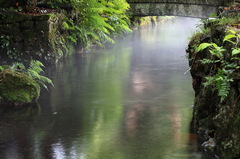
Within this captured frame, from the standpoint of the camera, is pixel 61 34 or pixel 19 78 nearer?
pixel 19 78

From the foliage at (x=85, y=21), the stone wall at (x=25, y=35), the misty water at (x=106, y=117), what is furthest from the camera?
the foliage at (x=85, y=21)

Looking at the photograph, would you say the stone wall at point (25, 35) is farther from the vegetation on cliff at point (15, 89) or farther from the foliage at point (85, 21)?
the vegetation on cliff at point (15, 89)

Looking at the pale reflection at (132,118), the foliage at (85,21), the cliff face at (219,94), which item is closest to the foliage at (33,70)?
the pale reflection at (132,118)

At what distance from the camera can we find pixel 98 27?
751 inches

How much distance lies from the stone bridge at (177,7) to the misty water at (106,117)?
433cm

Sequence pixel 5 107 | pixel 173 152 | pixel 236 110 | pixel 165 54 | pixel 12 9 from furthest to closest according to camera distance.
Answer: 1. pixel 165 54
2. pixel 12 9
3. pixel 5 107
4. pixel 173 152
5. pixel 236 110

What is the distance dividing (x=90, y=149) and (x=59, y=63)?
9.46 meters

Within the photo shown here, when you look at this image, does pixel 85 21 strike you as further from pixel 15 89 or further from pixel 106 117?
pixel 106 117

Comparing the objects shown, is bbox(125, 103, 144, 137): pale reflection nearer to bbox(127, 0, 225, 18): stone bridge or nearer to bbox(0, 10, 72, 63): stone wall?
bbox(0, 10, 72, 63): stone wall

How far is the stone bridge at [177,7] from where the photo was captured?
811 inches

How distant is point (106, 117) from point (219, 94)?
3507 millimetres

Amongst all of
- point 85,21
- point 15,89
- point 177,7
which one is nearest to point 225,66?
point 15,89

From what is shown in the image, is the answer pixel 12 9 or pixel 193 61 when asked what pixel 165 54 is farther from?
pixel 193 61

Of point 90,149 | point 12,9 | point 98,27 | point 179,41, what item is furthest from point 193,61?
point 179,41
